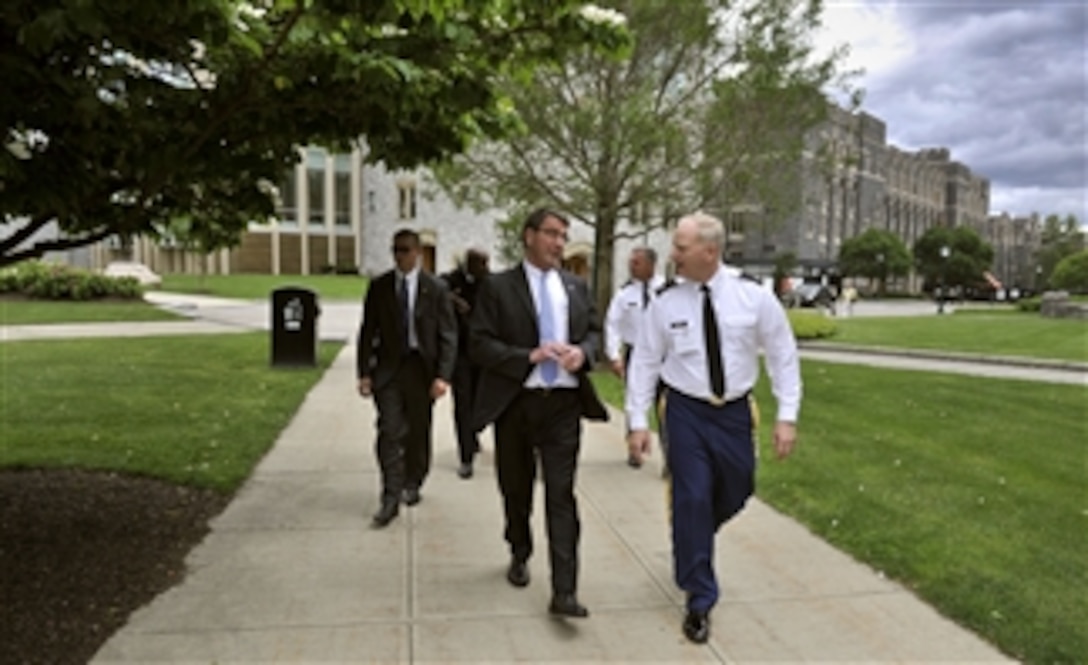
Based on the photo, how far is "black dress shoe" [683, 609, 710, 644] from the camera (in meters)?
3.86

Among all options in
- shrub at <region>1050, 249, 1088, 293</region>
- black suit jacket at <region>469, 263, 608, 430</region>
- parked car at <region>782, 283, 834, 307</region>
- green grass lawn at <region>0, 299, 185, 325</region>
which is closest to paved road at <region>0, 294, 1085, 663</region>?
black suit jacket at <region>469, 263, 608, 430</region>

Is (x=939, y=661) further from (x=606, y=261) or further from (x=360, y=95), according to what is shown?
(x=606, y=261)

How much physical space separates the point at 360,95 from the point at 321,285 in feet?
137

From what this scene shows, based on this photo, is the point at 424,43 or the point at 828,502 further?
the point at 828,502

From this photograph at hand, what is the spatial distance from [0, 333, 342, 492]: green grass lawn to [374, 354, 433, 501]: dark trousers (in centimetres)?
153

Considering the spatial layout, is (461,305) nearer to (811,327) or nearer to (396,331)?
(396,331)

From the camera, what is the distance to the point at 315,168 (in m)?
60.2

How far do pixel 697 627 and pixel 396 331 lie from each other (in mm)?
2788

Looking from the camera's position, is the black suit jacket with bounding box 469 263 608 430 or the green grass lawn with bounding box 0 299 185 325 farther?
the green grass lawn with bounding box 0 299 185 325

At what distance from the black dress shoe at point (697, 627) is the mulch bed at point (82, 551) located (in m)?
2.67

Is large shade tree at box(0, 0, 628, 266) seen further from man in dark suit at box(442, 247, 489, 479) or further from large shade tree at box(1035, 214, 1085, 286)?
large shade tree at box(1035, 214, 1085, 286)

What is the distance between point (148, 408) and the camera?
9.52 m

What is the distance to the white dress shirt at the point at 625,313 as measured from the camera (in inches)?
252

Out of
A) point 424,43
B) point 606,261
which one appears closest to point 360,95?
point 424,43
